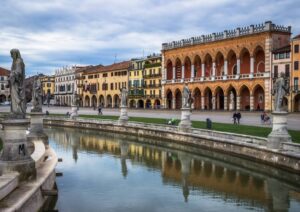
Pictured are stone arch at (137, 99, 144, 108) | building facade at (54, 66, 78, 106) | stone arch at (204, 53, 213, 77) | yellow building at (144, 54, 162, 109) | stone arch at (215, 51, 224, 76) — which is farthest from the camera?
building facade at (54, 66, 78, 106)

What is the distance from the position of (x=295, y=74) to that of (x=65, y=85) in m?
82.8

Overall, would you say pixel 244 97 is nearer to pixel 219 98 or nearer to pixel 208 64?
pixel 219 98

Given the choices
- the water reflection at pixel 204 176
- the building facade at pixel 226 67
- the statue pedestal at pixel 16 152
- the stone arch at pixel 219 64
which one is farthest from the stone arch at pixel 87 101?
the statue pedestal at pixel 16 152

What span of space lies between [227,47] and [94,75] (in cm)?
5039

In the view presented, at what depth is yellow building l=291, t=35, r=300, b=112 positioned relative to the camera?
54156 mm

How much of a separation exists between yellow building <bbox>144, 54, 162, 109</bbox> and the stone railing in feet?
31.4

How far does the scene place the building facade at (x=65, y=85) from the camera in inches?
A: 4691

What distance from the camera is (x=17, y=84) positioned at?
497 inches

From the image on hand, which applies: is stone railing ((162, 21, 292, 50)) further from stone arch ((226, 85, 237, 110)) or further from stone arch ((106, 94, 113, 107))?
stone arch ((106, 94, 113, 107))

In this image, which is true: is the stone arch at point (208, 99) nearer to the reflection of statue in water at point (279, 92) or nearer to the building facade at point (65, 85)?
the reflection of statue in water at point (279, 92)

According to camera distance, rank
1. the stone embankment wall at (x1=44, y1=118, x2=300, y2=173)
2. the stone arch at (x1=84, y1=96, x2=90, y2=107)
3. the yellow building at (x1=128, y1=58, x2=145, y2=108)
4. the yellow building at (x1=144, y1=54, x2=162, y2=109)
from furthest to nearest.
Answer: the stone arch at (x1=84, y1=96, x2=90, y2=107)
the yellow building at (x1=128, y1=58, x2=145, y2=108)
the yellow building at (x1=144, y1=54, x2=162, y2=109)
the stone embankment wall at (x1=44, y1=118, x2=300, y2=173)

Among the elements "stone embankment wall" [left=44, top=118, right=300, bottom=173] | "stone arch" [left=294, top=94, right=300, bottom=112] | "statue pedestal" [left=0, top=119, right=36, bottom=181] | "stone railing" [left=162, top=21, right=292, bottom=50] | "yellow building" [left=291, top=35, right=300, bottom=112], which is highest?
"stone railing" [left=162, top=21, right=292, bottom=50]

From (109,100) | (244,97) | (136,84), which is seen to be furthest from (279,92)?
(109,100)

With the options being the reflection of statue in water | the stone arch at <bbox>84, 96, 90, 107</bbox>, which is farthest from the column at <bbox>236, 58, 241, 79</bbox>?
the stone arch at <bbox>84, 96, 90, 107</bbox>
